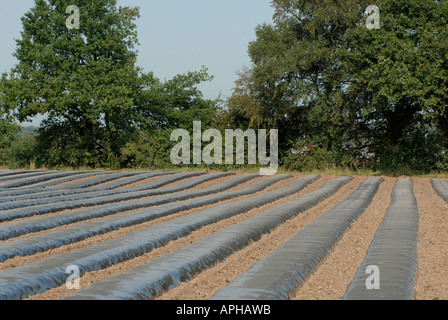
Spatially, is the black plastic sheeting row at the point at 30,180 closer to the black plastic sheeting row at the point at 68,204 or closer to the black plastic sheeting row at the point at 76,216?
the black plastic sheeting row at the point at 68,204

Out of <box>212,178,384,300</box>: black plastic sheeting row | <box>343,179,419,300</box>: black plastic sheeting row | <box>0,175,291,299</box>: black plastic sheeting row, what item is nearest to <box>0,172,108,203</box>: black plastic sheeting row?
<box>0,175,291,299</box>: black plastic sheeting row

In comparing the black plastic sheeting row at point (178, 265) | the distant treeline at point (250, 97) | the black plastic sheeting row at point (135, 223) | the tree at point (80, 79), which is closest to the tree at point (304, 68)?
the distant treeline at point (250, 97)

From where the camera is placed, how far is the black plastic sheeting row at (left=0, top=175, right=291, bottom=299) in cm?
358

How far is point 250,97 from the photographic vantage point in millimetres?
18328

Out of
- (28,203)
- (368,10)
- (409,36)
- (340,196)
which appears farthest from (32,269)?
(368,10)

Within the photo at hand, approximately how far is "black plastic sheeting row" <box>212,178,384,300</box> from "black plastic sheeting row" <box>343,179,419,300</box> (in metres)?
0.45

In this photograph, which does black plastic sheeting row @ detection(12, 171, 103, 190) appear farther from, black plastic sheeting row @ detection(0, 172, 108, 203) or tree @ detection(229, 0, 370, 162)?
tree @ detection(229, 0, 370, 162)

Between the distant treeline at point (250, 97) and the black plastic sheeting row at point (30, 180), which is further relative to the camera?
the distant treeline at point (250, 97)

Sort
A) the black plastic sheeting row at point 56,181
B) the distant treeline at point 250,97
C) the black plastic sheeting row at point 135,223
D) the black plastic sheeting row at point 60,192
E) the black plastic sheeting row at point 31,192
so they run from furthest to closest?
the distant treeline at point 250,97 < the black plastic sheeting row at point 56,181 < the black plastic sheeting row at point 60,192 < the black plastic sheeting row at point 31,192 < the black plastic sheeting row at point 135,223

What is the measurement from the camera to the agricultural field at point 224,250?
358 centimetres

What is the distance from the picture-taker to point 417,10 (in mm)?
14750

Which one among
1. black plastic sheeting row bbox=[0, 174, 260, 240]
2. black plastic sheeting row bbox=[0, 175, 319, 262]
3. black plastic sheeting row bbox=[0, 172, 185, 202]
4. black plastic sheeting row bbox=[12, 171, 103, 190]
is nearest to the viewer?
black plastic sheeting row bbox=[0, 175, 319, 262]

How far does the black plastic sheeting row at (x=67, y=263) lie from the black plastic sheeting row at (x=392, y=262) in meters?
2.31

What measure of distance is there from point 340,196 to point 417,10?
816 cm
